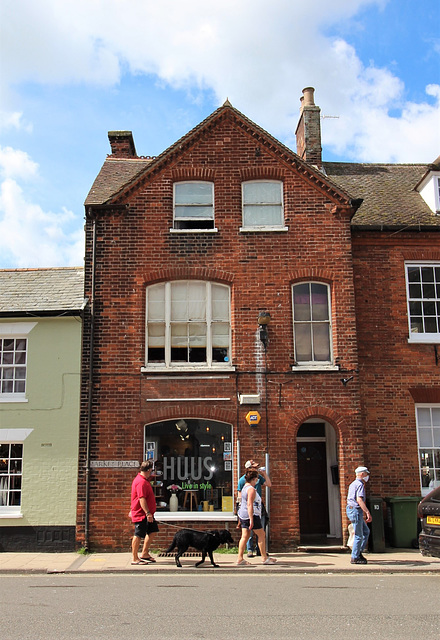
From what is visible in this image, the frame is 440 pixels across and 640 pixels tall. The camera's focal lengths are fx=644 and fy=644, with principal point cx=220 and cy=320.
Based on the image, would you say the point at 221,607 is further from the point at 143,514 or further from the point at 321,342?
the point at 321,342

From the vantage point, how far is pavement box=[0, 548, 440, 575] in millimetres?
11180

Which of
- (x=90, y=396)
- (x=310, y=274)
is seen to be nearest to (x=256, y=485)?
(x=90, y=396)

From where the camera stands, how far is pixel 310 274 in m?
14.5

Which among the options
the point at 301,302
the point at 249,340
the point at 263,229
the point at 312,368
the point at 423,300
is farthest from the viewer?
the point at 423,300

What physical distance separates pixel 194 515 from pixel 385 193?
9825mm

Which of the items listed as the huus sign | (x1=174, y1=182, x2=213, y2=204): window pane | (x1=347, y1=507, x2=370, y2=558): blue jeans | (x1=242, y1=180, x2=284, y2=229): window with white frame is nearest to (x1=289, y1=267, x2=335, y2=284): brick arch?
(x1=242, y1=180, x2=284, y2=229): window with white frame

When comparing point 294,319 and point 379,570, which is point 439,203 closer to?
point 294,319

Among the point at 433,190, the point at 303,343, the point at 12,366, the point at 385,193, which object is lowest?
the point at 12,366

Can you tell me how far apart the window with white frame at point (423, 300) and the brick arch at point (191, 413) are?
15.5 feet

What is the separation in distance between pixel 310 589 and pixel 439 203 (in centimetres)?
1080

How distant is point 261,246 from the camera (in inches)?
576

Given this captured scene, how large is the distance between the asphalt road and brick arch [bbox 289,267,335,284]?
642 centimetres

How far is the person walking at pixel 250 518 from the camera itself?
37.1ft

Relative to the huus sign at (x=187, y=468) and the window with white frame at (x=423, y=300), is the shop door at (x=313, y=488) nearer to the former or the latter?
the huus sign at (x=187, y=468)
